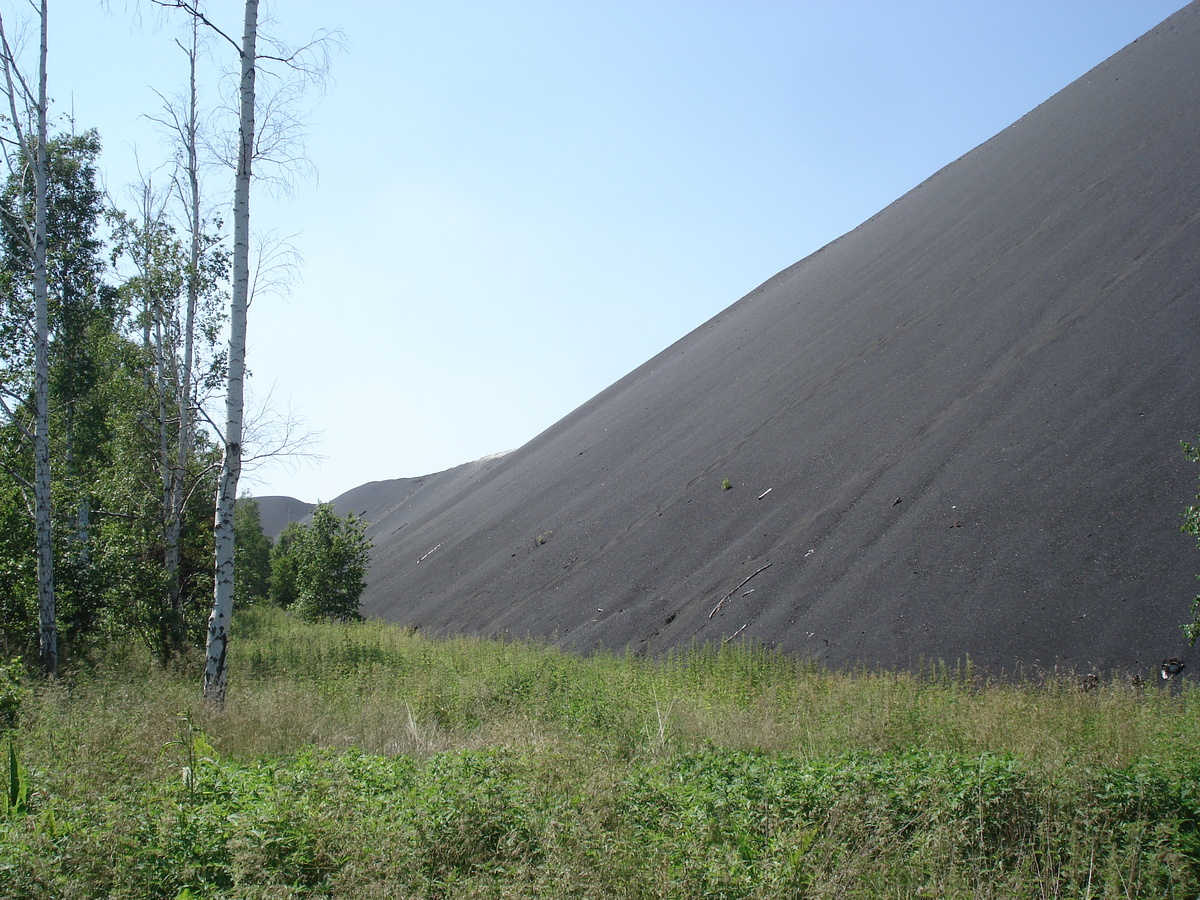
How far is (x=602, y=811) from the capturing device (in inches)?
150

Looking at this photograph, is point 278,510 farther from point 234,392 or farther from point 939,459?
point 234,392

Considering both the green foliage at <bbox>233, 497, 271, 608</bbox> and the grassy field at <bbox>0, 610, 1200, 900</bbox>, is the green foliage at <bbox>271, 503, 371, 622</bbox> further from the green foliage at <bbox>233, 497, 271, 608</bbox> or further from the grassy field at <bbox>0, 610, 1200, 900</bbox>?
the grassy field at <bbox>0, 610, 1200, 900</bbox>

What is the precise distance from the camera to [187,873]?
325cm

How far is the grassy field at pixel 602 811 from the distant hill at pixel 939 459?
17.3 ft

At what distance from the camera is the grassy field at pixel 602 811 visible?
3.31 meters

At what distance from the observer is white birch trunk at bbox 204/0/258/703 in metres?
7.61

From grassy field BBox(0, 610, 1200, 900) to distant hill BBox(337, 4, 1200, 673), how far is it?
208 inches

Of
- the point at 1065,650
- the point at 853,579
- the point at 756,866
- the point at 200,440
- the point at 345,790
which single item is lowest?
the point at 1065,650

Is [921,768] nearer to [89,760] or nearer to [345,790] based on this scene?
[345,790]

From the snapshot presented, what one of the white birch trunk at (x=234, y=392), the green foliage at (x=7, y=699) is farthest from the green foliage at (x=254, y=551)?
the green foliage at (x=7, y=699)

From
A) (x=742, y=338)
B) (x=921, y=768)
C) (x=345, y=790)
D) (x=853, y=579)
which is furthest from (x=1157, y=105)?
(x=345, y=790)

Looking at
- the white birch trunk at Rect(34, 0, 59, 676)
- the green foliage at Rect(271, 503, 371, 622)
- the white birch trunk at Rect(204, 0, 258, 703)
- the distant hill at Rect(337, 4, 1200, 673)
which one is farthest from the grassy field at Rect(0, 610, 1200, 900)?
the green foliage at Rect(271, 503, 371, 622)

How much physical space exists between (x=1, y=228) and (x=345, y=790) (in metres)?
14.3

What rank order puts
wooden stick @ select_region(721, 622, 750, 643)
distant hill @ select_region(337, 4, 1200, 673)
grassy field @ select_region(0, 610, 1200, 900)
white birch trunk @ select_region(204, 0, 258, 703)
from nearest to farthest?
grassy field @ select_region(0, 610, 1200, 900) < white birch trunk @ select_region(204, 0, 258, 703) < distant hill @ select_region(337, 4, 1200, 673) < wooden stick @ select_region(721, 622, 750, 643)
